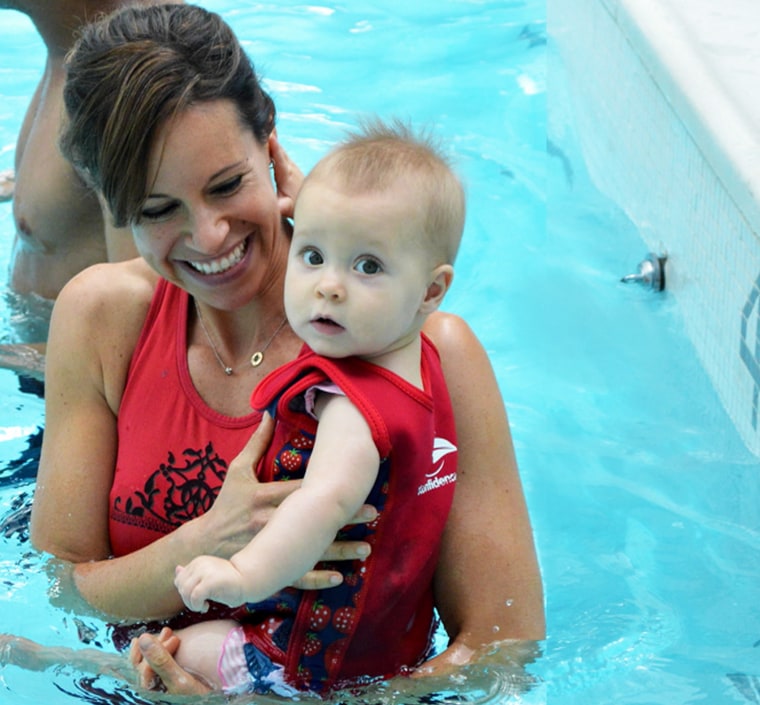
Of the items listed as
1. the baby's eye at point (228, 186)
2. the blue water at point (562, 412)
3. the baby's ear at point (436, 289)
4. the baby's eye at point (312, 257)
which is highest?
the baby's eye at point (228, 186)

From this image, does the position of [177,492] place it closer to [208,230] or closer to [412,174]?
[208,230]

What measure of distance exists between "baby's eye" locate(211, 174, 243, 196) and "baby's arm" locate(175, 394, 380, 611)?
1.73 ft

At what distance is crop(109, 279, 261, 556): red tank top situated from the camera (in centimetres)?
239

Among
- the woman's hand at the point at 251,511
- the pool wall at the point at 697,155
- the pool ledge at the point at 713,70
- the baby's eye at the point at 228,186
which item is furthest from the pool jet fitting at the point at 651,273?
the woman's hand at the point at 251,511

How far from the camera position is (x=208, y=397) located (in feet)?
8.04

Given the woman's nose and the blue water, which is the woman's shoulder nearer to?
the woman's nose

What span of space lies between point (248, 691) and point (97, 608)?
1.36 feet

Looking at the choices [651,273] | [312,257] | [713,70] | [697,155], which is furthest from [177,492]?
[651,273]

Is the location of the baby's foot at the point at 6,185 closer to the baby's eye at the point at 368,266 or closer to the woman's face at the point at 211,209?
the woman's face at the point at 211,209

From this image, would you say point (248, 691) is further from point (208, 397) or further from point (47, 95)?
point (47, 95)

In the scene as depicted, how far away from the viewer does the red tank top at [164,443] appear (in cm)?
239

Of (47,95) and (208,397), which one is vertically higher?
(47,95)

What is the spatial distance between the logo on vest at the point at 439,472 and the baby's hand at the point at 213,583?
0.41 meters

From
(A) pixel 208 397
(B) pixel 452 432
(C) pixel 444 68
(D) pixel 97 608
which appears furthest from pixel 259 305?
(C) pixel 444 68
